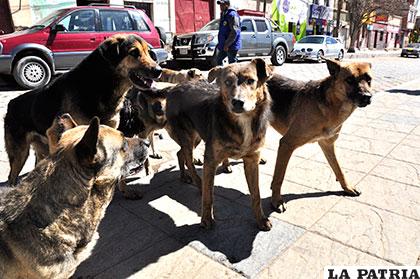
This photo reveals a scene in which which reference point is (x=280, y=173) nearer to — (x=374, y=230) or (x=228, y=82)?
(x=374, y=230)

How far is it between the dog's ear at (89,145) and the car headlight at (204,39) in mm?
12192

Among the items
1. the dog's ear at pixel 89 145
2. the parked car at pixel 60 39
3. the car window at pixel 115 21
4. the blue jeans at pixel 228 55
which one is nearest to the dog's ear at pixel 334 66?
the dog's ear at pixel 89 145

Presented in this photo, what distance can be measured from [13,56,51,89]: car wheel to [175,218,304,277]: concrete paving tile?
8.36 m

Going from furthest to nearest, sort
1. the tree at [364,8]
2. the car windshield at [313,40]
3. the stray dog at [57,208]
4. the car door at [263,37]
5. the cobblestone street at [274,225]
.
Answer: the tree at [364,8]
the car windshield at [313,40]
the car door at [263,37]
the cobblestone street at [274,225]
the stray dog at [57,208]

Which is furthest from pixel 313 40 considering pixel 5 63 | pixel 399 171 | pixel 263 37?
pixel 399 171

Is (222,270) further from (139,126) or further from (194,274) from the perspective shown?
(139,126)

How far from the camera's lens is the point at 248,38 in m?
15.5

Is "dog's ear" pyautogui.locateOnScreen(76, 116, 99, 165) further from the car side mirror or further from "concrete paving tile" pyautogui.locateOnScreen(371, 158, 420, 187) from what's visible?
the car side mirror

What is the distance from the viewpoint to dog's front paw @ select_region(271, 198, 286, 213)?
3691mm

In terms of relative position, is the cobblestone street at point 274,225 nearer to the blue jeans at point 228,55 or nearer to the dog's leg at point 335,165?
the dog's leg at point 335,165

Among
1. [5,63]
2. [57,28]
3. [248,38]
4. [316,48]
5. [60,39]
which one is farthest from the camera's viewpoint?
[316,48]

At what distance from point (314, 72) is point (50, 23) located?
→ 36.0 feet

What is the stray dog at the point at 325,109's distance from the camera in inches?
140

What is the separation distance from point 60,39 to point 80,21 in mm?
850
